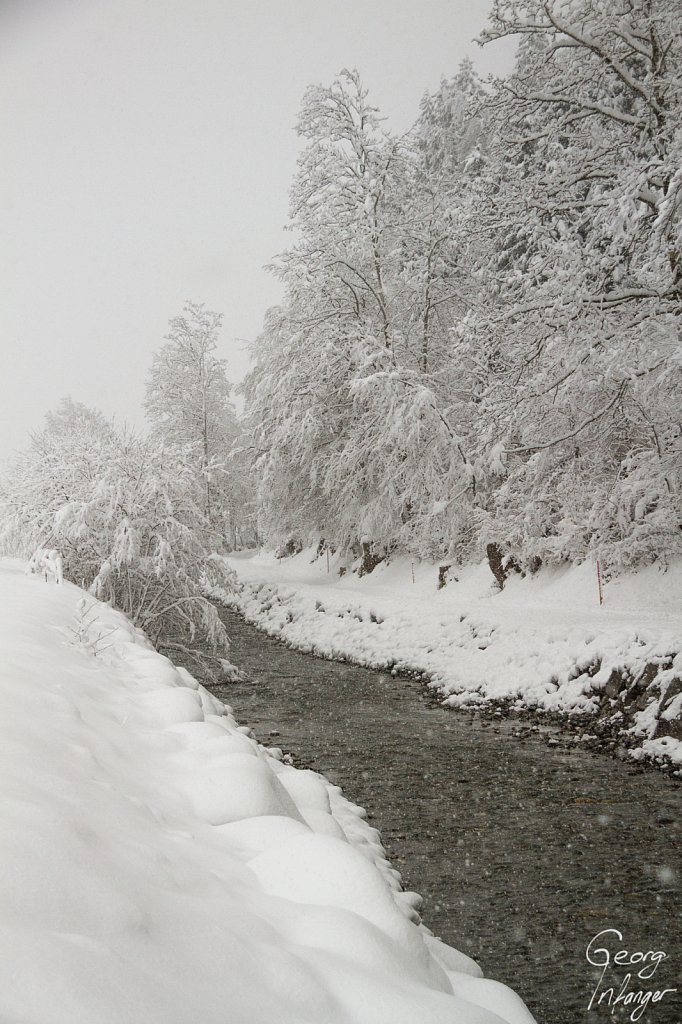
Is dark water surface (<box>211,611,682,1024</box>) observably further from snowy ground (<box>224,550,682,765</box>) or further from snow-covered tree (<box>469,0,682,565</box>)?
snow-covered tree (<box>469,0,682,565</box>)

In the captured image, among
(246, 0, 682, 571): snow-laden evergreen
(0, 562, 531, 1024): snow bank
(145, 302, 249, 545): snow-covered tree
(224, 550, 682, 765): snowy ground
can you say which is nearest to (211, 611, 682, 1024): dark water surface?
(224, 550, 682, 765): snowy ground

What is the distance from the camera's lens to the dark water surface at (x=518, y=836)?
405cm

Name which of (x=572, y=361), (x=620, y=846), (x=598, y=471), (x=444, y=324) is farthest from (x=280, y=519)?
(x=620, y=846)

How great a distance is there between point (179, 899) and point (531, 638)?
941 centimetres

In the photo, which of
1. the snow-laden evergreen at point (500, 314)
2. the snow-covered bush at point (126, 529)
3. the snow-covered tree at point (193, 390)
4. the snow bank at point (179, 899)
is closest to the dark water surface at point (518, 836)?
the snow bank at point (179, 899)

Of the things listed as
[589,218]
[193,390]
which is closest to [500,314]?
[589,218]

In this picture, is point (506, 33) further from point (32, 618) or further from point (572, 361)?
point (32, 618)

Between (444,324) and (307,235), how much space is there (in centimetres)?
484

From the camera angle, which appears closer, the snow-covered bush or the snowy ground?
the snowy ground

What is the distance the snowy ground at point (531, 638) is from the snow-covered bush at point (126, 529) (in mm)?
3980

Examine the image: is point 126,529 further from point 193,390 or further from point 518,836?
point 193,390

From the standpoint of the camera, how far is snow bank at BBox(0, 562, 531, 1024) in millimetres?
1348

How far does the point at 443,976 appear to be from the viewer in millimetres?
2100

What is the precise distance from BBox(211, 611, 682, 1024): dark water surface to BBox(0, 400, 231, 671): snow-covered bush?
2292 mm
